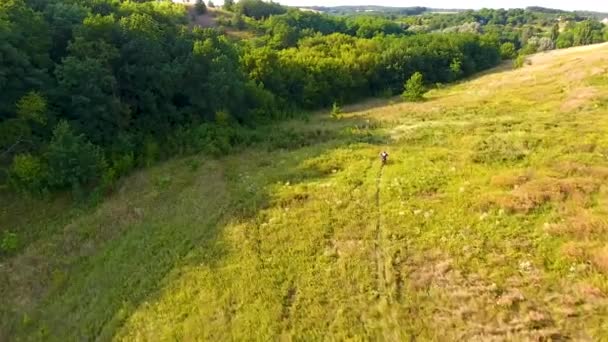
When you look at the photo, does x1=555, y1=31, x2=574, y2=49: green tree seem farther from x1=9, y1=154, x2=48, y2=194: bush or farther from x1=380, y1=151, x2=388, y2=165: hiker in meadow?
x1=9, y1=154, x2=48, y2=194: bush

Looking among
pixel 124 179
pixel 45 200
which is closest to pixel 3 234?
pixel 45 200

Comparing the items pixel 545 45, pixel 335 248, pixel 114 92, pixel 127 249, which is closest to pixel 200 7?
pixel 114 92

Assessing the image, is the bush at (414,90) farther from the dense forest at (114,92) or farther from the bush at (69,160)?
the bush at (69,160)

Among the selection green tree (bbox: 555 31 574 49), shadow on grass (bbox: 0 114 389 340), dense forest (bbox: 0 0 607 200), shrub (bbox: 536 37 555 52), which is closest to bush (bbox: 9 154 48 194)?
dense forest (bbox: 0 0 607 200)

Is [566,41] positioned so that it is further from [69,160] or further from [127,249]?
[127,249]

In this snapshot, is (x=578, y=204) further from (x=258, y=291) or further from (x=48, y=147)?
(x=48, y=147)

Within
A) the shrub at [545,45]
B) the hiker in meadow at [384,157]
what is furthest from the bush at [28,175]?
the shrub at [545,45]

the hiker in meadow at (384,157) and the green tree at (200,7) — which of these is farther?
the green tree at (200,7)
